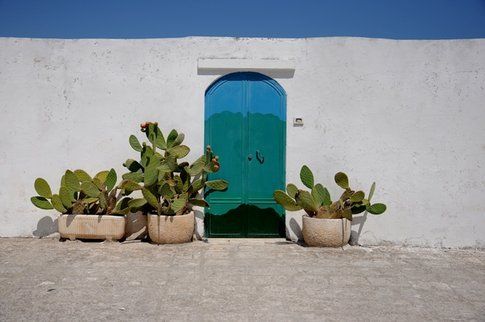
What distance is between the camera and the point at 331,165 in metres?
5.47

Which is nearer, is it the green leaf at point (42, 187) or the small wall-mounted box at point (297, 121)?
the green leaf at point (42, 187)

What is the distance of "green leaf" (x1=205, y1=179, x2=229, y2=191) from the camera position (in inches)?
205

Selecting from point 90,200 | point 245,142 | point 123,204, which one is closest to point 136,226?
point 123,204

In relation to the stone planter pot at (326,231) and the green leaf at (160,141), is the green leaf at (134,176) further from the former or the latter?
the stone planter pot at (326,231)

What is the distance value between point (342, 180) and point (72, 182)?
2983mm

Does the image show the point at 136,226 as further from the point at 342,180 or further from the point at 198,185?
the point at 342,180

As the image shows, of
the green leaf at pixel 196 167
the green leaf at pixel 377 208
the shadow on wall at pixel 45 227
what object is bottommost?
the shadow on wall at pixel 45 227

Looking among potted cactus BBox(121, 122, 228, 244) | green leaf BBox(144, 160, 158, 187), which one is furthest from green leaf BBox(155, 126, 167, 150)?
green leaf BBox(144, 160, 158, 187)

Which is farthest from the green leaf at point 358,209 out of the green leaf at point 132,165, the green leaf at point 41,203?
the green leaf at point 41,203

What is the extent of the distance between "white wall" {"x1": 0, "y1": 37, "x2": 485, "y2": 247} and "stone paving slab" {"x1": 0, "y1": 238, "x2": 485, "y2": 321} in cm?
59

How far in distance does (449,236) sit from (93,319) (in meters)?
4.16

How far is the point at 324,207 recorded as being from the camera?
17.0 ft

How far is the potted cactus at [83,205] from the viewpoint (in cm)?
506

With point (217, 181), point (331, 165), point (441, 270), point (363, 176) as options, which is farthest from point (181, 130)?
point (441, 270)
